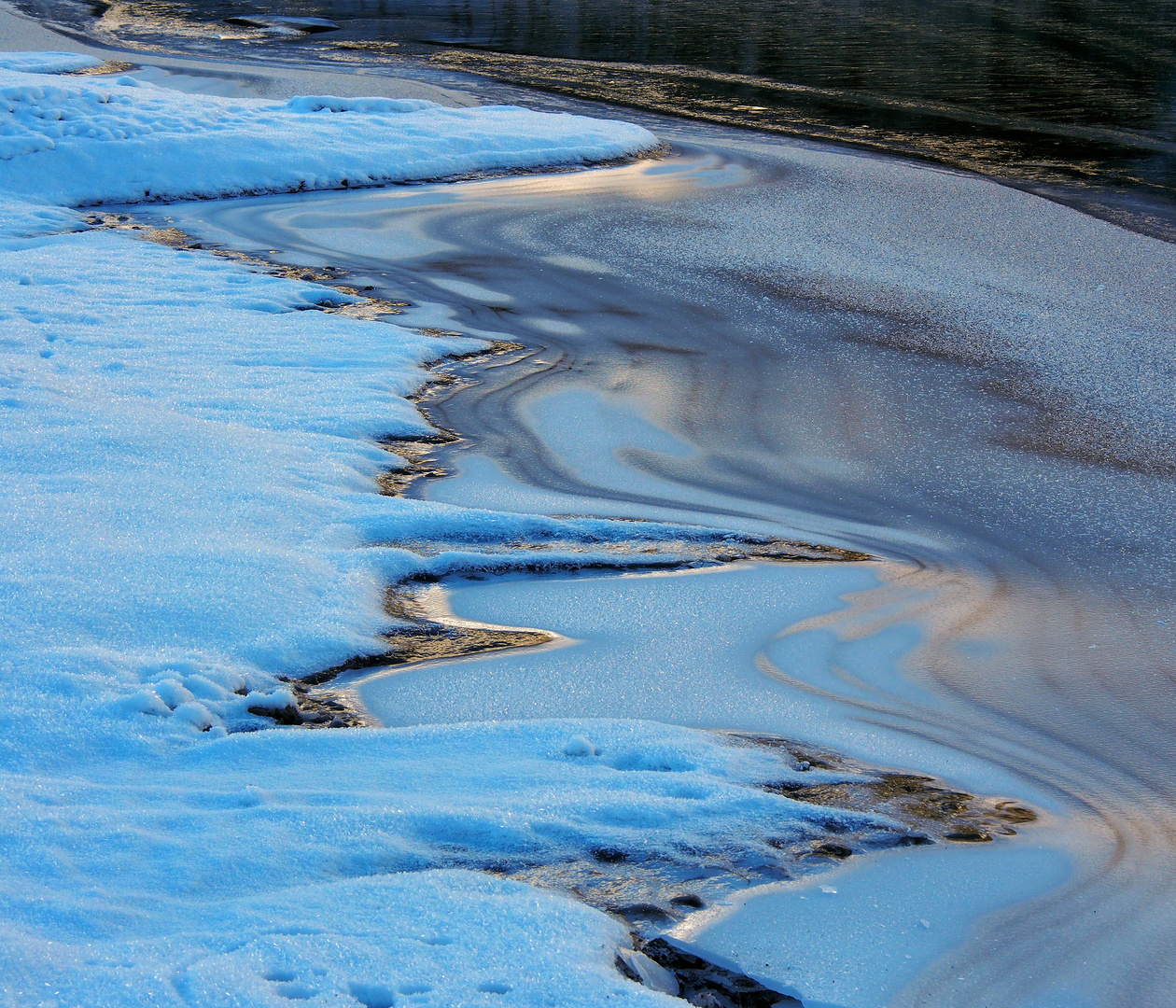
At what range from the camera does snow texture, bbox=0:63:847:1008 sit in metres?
1.50

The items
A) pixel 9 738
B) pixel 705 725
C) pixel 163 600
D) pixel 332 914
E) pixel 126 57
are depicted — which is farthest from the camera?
pixel 126 57

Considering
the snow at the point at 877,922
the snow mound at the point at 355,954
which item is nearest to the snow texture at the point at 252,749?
the snow mound at the point at 355,954

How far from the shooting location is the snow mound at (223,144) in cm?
Answer: 696

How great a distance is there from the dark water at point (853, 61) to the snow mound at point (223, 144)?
8.04 feet

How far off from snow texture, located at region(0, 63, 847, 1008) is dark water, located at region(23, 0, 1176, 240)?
5.03 meters

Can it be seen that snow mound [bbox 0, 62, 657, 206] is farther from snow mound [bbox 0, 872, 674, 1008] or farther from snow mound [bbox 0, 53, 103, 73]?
snow mound [bbox 0, 872, 674, 1008]

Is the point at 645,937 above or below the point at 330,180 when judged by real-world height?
below

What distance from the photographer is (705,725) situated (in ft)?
7.25

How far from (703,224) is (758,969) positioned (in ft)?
16.8

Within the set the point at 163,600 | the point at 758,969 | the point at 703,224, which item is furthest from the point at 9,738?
the point at 703,224

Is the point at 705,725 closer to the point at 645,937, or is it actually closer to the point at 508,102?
the point at 645,937

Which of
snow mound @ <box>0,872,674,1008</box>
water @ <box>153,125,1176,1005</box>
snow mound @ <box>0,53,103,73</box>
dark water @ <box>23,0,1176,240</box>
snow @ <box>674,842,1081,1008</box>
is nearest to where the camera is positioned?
snow mound @ <box>0,872,674,1008</box>

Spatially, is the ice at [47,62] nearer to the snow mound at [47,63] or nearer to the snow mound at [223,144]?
the snow mound at [47,63]

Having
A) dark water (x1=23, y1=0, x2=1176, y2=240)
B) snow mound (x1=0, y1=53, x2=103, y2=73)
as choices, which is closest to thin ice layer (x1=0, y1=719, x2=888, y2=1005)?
dark water (x1=23, y1=0, x2=1176, y2=240)
